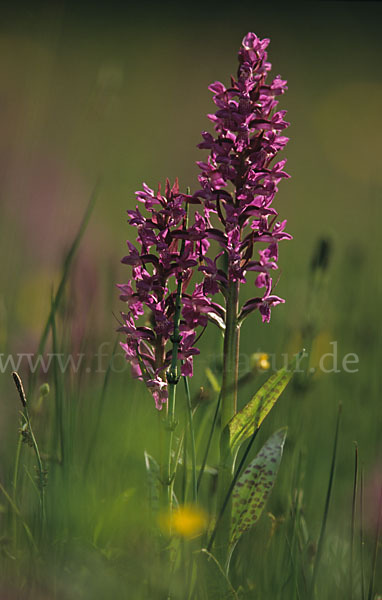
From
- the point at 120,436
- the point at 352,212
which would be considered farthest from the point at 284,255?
the point at 120,436

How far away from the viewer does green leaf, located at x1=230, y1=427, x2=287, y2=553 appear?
1.43 m

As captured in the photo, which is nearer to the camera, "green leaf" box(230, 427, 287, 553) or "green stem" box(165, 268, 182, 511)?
"green stem" box(165, 268, 182, 511)

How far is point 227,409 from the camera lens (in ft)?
4.65

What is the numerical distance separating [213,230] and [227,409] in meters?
0.37

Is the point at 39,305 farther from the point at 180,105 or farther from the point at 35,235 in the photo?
the point at 180,105

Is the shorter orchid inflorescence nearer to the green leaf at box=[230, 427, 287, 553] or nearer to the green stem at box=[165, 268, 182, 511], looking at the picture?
the green stem at box=[165, 268, 182, 511]

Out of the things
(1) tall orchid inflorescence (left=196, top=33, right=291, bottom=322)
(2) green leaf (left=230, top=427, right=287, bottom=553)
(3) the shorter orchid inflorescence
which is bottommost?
(2) green leaf (left=230, top=427, right=287, bottom=553)

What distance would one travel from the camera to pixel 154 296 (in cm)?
142

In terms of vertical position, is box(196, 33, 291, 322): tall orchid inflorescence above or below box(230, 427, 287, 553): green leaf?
above

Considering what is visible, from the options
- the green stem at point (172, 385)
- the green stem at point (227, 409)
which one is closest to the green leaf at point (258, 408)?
the green stem at point (227, 409)

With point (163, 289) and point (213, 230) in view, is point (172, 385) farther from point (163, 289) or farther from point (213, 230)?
point (213, 230)

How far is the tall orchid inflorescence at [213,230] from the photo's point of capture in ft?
4.53

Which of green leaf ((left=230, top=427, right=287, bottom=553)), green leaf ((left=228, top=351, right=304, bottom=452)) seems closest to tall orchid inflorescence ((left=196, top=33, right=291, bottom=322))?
green leaf ((left=228, top=351, right=304, bottom=452))

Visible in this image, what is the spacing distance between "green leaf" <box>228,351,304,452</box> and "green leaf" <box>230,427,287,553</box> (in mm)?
61
